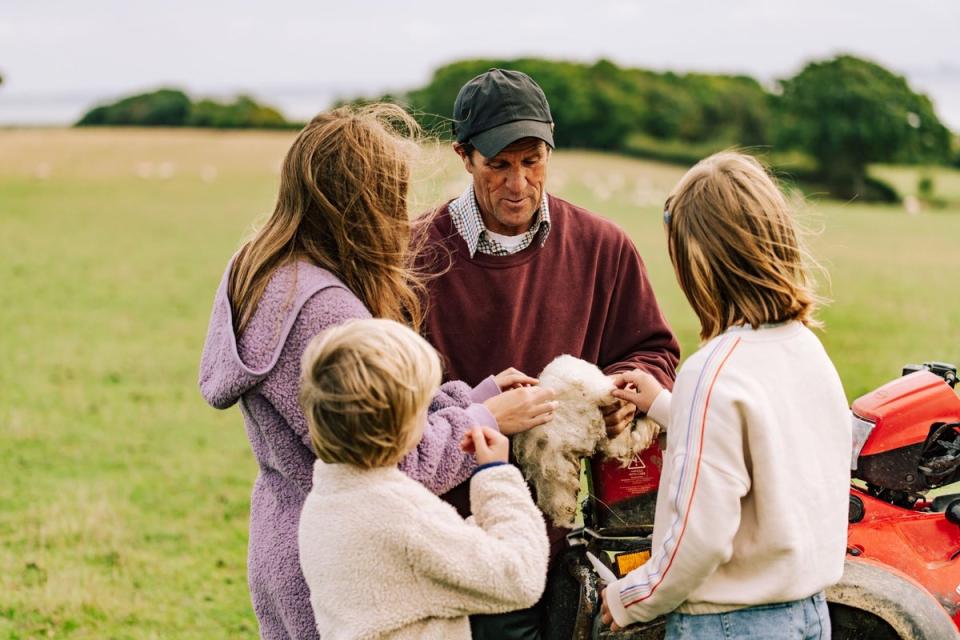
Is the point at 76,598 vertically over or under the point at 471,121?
under

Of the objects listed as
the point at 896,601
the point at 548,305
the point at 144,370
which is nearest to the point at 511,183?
the point at 548,305

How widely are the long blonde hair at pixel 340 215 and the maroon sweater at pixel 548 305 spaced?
2.30 ft

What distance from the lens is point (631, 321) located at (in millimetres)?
3895

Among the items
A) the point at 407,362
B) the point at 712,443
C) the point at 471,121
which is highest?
the point at 471,121

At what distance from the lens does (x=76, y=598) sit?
601 centimetres

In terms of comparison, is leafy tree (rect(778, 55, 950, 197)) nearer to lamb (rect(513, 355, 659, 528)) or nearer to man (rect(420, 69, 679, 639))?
man (rect(420, 69, 679, 639))

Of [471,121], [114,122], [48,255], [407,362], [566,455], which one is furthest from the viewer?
[114,122]

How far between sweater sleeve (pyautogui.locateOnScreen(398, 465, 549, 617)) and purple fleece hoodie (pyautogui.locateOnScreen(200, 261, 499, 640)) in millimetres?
186

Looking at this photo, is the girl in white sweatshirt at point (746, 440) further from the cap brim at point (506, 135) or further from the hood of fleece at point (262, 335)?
the hood of fleece at point (262, 335)

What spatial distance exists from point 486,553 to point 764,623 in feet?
2.61

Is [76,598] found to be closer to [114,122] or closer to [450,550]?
[450,550]

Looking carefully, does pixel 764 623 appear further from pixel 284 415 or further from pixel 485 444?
pixel 284 415

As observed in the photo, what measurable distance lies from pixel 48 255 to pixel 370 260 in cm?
2225

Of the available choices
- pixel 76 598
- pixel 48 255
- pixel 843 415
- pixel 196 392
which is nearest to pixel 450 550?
pixel 843 415
